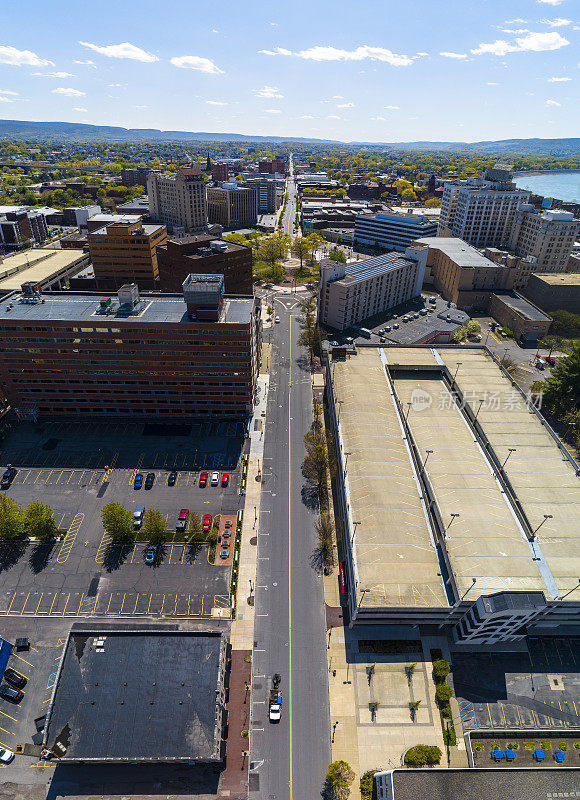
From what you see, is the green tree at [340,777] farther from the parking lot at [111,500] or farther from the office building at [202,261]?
the office building at [202,261]

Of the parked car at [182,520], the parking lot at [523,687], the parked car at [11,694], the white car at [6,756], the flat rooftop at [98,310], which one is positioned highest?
the flat rooftop at [98,310]

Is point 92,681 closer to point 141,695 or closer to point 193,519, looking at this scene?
point 141,695

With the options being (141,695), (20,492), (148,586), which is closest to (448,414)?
(148,586)

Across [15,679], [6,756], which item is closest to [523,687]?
[6,756]

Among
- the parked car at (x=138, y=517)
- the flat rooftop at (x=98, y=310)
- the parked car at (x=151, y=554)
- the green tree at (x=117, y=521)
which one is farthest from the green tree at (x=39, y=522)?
the flat rooftop at (x=98, y=310)

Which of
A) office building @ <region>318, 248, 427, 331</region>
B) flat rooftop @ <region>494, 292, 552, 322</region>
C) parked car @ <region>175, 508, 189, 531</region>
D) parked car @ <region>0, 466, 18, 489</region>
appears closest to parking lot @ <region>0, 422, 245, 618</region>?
parked car @ <region>0, 466, 18, 489</region>
